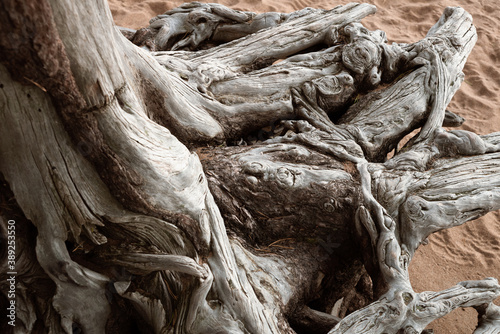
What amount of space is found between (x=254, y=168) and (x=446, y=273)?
7.05ft

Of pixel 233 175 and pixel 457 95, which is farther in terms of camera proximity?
pixel 457 95

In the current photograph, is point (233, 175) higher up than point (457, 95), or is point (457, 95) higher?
point (233, 175)

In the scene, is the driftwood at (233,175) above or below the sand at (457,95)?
above

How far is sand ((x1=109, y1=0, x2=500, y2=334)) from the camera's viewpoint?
3.59 m

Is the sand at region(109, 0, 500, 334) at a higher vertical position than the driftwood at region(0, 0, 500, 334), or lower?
lower

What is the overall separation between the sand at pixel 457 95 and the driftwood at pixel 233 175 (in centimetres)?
→ 95

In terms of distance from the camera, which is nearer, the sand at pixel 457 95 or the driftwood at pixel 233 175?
the driftwood at pixel 233 175

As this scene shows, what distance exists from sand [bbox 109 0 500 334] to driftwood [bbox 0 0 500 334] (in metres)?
0.95

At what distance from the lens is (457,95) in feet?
17.3

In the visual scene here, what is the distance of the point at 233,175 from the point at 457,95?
3900 mm

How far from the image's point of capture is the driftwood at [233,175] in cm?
169

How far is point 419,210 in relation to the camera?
245cm

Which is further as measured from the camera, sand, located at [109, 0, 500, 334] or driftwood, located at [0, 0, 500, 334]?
sand, located at [109, 0, 500, 334]

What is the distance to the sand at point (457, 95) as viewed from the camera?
141 inches
